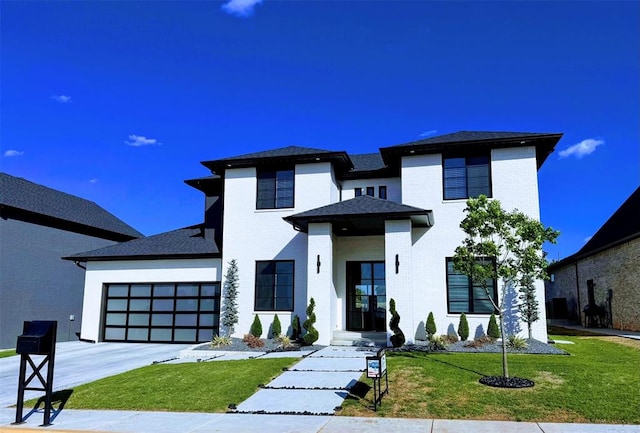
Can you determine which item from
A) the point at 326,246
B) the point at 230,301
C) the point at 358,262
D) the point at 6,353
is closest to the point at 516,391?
the point at 326,246

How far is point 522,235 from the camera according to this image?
9.94m

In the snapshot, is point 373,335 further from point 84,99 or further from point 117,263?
point 84,99

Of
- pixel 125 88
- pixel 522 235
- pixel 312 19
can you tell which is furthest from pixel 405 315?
pixel 125 88

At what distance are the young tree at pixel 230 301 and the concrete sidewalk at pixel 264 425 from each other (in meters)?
9.36

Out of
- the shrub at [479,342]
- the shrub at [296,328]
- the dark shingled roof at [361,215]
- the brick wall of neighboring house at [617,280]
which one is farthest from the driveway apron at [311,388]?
the brick wall of neighboring house at [617,280]

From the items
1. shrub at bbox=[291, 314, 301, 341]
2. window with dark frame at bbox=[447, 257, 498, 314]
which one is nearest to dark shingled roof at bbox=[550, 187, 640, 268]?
window with dark frame at bbox=[447, 257, 498, 314]

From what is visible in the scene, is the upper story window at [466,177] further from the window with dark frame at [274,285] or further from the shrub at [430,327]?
the window with dark frame at [274,285]

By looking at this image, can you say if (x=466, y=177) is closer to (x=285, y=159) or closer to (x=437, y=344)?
(x=437, y=344)

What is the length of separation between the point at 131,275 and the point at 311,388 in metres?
14.0

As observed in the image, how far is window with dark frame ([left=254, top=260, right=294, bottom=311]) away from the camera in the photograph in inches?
694

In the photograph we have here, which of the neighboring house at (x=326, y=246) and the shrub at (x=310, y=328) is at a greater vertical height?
the neighboring house at (x=326, y=246)

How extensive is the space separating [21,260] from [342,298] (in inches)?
595

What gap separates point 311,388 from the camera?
375 inches

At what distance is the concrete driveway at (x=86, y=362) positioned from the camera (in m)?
11.2
